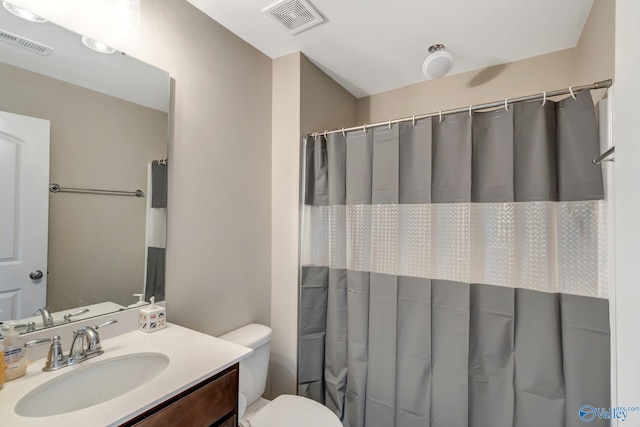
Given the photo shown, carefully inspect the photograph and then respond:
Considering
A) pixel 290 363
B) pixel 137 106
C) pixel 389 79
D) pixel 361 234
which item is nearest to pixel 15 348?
pixel 137 106

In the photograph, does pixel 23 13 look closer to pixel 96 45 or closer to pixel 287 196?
pixel 96 45

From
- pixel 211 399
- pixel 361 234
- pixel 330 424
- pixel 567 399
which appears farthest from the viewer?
pixel 361 234

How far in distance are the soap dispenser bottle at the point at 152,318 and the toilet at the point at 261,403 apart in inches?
14.6

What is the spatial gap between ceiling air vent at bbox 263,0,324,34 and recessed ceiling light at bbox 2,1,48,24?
899 mm

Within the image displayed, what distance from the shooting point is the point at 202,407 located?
0.88 meters

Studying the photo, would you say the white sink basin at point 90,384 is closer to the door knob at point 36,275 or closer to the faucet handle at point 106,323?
the faucet handle at point 106,323

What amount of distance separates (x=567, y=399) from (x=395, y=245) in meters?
0.93

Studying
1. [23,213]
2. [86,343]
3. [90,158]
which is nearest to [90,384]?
[86,343]

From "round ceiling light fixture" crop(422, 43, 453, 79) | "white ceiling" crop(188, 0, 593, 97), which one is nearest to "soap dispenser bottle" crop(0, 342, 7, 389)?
"white ceiling" crop(188, 0, 593, 97)

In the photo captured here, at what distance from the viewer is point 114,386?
0.97m

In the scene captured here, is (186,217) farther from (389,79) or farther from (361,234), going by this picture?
(389,79)

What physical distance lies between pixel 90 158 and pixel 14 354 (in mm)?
677

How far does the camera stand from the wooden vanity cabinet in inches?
29.9

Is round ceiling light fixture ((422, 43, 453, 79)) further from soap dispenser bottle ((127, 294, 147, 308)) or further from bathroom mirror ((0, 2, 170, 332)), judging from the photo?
soap dispenser bottle ((127, 294, 147, 308))
